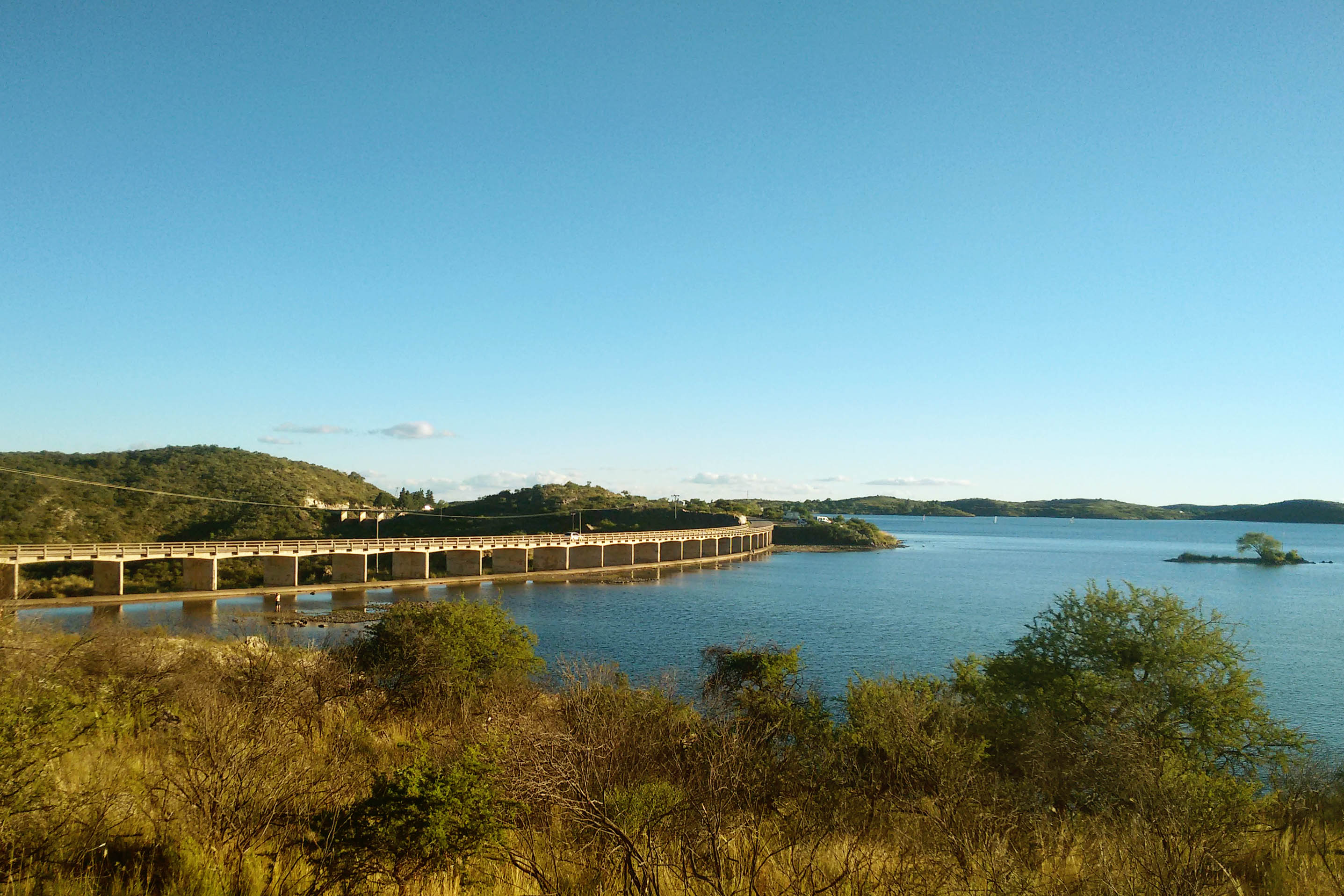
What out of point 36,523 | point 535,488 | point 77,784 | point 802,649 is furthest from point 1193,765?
point 535,488

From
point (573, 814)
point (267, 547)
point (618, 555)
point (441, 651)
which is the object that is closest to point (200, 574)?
point (267, 547)

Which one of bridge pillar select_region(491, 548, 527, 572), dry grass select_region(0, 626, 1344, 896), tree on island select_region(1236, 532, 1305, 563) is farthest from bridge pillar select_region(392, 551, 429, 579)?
tree on island select_region(1236, 532, 1305, 563)

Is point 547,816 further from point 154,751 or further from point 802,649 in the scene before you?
point 802,649

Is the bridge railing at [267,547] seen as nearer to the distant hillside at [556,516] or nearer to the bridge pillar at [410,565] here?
the bridge pillar at [410,565]

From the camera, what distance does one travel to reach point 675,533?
96.7m

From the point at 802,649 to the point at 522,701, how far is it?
25782mm

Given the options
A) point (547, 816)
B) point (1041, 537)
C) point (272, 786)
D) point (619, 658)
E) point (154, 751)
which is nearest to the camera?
point (272, 786)

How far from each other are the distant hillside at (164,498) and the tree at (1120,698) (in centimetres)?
7238

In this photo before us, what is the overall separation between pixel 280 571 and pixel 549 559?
1031 inches

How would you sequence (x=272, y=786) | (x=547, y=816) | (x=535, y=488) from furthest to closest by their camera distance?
(x=535, y=488) → (x=547, y=816) → (x=272, y=786)

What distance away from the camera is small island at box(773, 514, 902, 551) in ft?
409

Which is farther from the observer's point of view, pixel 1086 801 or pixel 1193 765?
pixel 1193 765

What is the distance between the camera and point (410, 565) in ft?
218

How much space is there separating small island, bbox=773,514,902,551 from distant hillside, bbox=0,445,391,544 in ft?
224
